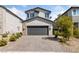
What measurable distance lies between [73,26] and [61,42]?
0.98 metres

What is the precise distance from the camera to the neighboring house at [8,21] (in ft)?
35.9

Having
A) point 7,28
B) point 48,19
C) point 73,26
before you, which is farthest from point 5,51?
point 73,26

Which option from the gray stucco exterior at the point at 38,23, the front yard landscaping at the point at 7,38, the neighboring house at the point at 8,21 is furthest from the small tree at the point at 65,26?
the front yard landscaping at the point at 7,38

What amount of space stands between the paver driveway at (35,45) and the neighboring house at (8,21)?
2.12ft

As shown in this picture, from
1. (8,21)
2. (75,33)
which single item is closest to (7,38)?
(8,21)

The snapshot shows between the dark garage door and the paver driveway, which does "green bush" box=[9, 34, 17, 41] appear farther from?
the dark garage door

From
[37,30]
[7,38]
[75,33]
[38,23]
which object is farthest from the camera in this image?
[37,30]

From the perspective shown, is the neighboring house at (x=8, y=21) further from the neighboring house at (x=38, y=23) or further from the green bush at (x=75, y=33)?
the green bush at (x=75, y=33)

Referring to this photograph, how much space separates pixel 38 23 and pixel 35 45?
115cm

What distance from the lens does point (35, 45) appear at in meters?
11.1

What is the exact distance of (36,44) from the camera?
436 inches

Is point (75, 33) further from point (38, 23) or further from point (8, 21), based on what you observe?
point (8, 21)

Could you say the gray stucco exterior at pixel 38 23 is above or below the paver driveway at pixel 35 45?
above
